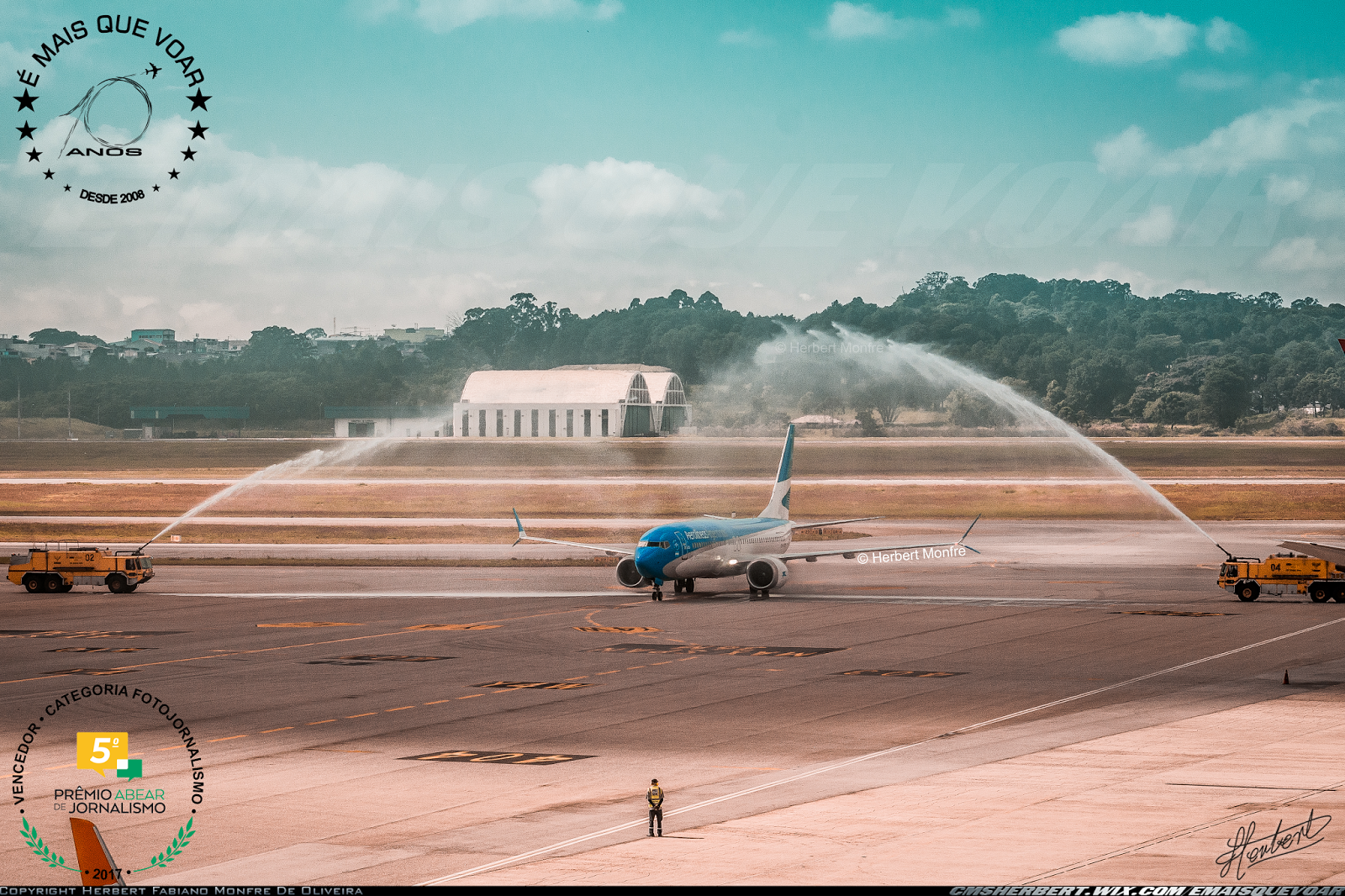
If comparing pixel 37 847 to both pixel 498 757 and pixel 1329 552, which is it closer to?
pixel 498 757

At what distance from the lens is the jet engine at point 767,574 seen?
232ft

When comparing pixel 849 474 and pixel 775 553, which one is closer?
pixel 775 553

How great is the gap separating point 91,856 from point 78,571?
67.4 metres

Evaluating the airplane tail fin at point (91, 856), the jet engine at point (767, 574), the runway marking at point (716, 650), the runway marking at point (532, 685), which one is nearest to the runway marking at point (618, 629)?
the runway marking at point (716, 650)

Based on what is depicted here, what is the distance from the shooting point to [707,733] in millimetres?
36281

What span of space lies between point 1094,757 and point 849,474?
127m

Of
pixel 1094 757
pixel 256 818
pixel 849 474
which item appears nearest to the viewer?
pixel 256 818

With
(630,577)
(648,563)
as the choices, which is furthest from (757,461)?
(648,563)

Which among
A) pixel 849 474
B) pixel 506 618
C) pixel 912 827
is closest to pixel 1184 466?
pixel 849 474

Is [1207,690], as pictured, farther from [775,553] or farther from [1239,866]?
[775,553]

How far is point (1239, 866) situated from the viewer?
22.3 meters
